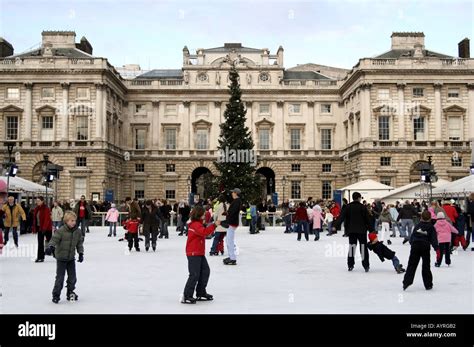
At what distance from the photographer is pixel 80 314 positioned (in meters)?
8.22

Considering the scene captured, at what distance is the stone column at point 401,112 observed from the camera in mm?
49750

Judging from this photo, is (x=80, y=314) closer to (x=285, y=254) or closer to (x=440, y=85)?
(x=285, y=254)

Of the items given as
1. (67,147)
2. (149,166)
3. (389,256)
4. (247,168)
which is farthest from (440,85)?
(389,256)

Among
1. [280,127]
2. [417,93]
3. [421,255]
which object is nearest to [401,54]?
[417,93]

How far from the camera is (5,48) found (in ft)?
179

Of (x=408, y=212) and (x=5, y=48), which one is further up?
(x=5, y=48)

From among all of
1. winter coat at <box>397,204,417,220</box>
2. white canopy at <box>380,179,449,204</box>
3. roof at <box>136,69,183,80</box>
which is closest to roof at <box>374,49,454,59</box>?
white canopy at <box>380,179,449,204</box>

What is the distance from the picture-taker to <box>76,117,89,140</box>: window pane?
50125mm

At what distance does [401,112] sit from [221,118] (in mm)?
17070

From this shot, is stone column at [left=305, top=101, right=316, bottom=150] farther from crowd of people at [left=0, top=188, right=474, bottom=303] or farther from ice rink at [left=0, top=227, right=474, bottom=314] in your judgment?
ice rink at [left=0, top=227, right=474, bottom=314]

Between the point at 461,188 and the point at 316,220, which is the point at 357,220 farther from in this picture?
the point at 461,188

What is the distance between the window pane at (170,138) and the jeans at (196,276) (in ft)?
163

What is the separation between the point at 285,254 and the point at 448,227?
4966 millimetres
